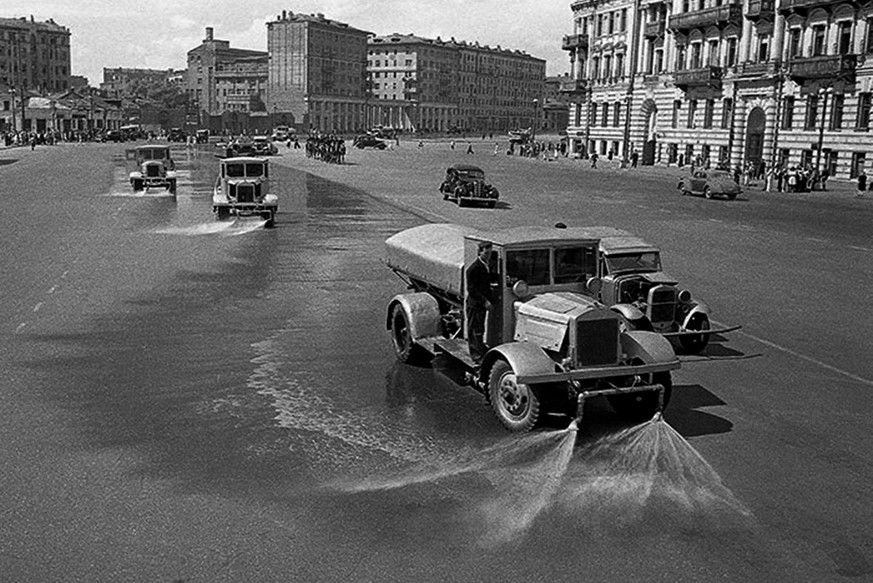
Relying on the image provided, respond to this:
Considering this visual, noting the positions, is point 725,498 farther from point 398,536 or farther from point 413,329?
point 413,329

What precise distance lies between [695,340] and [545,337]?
4.78 m

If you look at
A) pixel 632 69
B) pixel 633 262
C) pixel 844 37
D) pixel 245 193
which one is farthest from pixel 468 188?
pixel 632 69

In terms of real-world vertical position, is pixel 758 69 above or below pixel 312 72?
below

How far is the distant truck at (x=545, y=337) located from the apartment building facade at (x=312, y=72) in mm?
167761

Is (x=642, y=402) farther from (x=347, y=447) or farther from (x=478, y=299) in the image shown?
(x=347, y=447)

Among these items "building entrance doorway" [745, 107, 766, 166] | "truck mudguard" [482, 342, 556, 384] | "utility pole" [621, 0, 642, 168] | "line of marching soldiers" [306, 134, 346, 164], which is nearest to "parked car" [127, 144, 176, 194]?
"line of marching soldiers" [306, 134, 346, 164]

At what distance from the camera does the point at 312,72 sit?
183m

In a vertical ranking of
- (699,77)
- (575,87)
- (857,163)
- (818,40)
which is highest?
(818,40)

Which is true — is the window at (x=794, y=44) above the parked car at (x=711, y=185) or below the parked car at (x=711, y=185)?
above

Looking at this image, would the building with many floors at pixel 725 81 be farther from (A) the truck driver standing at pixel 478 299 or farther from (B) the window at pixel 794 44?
(A) the truck driver standing at pixel 478 299

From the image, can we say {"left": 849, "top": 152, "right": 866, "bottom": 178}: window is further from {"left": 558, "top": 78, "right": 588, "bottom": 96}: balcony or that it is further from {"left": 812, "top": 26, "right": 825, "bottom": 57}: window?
{"left": 558, "top": 78, "right": 588, "bottom": 96}: balcony

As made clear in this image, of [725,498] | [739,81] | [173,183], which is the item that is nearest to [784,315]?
[725,498]

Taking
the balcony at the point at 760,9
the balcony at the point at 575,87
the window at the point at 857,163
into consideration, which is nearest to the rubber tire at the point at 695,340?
the window at the point at 857,163

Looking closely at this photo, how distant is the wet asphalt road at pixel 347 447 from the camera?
7.27 meters
